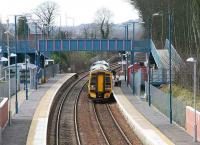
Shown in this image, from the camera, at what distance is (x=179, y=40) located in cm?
6166

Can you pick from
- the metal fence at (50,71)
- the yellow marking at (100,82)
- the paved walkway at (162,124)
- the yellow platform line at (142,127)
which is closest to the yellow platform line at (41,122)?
the yellow marking at (100,82)

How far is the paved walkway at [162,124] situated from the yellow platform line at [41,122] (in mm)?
6300

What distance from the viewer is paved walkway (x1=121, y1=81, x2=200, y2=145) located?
27.9 meters

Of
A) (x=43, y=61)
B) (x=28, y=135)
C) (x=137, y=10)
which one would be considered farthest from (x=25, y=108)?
(x=137, y=10)

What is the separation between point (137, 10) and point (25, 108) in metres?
44.0

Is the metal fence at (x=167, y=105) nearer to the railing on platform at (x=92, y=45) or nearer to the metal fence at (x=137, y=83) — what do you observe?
the metal fence at (x=137, y=83)

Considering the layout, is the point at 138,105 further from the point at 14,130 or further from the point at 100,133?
the point at 14,130

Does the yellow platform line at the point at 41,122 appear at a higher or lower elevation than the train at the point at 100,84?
lower

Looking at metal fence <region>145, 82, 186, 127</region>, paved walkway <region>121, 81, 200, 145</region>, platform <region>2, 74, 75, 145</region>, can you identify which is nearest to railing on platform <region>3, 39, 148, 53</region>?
platform <region>2, 74, 75, 145</region>

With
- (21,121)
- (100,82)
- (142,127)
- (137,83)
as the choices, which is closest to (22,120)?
(21,121)

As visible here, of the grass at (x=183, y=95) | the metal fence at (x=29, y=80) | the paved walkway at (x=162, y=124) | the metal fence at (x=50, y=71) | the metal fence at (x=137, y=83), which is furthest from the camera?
the metal fence at (x=50, y=71)

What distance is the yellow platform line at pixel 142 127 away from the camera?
27.5 m

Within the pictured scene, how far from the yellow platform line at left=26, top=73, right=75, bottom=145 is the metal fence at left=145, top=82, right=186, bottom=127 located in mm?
7468

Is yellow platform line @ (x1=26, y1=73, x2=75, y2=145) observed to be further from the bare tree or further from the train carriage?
the bare tree
